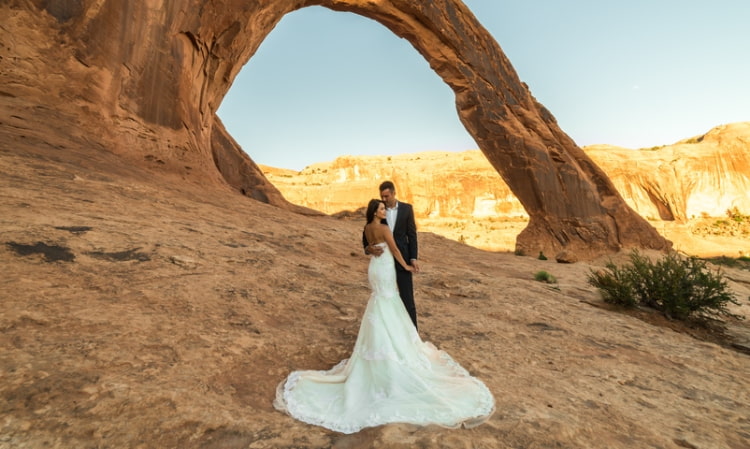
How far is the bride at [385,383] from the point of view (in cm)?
256

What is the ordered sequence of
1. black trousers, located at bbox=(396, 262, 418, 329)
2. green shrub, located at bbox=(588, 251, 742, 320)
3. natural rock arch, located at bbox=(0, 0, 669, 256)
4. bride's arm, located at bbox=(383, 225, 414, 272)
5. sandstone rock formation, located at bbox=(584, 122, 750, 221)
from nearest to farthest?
bride's arm, located at bbox=(383, 225, 414, 272)
black trousers, located at bbox=(396, 262, 418, 329)
green shrub, located at bbox=(588, 251, 742, 320)
natural rock arch, located at bbox=(0, 0, 669, 256)
sandstone rock formation, located at bbox=(584, 122, 750, 221)

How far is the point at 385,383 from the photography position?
9.39 ft

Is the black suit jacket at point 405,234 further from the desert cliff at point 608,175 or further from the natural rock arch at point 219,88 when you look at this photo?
the desert cliff at point 608,175

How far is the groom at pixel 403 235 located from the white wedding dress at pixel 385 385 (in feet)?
1.42

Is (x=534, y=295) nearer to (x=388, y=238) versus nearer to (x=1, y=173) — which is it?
(x=388, y=238)

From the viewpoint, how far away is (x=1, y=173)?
5441 millimetres

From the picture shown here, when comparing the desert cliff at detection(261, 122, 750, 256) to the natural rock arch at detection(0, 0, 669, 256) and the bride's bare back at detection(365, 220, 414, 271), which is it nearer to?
the natural rock arch at detection(0, 0, 669, 256)

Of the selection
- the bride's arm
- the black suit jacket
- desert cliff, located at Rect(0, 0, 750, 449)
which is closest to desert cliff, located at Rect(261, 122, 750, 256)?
desert cliff, located at Rect(0, 0, 750, 449)

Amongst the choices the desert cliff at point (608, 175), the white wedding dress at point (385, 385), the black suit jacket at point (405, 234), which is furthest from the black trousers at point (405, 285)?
the desert cliff at point (608, 175)

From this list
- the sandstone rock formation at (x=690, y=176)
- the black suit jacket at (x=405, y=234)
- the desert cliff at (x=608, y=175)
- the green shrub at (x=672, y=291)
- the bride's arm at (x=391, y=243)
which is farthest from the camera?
the sandstone rock formation at (x=690, y=176)

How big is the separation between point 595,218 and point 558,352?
15039mm

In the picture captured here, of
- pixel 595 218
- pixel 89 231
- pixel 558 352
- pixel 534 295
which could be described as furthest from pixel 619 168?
pixel 89 231

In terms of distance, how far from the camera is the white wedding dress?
2.55m

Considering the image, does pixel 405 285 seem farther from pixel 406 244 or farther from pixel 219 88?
pixel 219 88
